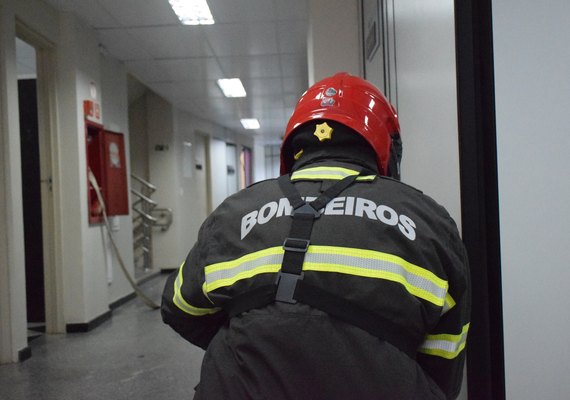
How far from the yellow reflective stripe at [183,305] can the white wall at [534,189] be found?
705mm

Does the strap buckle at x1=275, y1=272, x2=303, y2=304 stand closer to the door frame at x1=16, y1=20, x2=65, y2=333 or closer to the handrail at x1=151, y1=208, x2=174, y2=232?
the door frame at x1=16, y1=20, x2=65, y2=333

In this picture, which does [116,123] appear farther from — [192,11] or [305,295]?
[305,295]

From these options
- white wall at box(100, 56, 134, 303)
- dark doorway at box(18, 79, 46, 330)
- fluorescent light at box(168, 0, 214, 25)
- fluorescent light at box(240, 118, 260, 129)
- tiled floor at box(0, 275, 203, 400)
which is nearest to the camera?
tiled floor at box(0, 275, 203, 400)

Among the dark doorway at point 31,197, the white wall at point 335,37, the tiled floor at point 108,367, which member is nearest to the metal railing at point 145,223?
the dark doorway at point 31,197

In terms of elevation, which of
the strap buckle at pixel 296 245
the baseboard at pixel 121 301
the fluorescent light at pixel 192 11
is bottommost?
the baseboard at pixel 121 301

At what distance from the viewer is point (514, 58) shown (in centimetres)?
102

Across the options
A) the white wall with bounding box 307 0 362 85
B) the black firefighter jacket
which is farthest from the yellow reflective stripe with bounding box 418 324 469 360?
the white wall with bounding box 307 0 362 85

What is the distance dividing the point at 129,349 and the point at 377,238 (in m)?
3.17

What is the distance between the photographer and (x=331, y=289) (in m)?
0.69

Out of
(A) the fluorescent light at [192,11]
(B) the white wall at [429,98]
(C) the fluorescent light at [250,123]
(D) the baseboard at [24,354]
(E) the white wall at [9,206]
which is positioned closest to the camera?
(B) the white wall at [429,98]

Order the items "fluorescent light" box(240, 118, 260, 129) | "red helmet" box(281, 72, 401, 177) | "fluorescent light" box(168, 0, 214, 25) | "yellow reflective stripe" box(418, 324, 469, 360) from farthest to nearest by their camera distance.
→ "fluorescent light" box(240, 118, 260, 129) → "fluorescent light" box(168, 0, 214, 25) → "red helmet" box(281, 72, 401, 177) → "yellow reflective stripe" box(418, 324, 469, 360)

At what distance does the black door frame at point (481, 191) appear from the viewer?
104cm

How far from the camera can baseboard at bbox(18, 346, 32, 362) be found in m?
3.06

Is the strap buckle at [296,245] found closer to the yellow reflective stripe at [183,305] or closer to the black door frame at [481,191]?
the yellow reflective stripe at [183,305]
